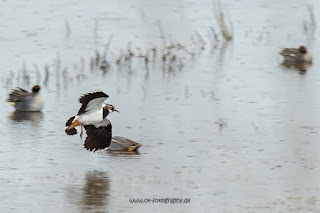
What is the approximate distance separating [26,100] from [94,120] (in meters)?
3.92

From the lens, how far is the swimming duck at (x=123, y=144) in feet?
39.6

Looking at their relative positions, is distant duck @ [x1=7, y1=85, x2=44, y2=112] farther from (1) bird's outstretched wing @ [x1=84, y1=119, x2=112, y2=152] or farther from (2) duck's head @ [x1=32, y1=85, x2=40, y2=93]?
(1) bird's outstretched wing @ [x1=84, y1=119, x2=112, y2=152]

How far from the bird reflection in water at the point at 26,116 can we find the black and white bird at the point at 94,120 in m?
3.04

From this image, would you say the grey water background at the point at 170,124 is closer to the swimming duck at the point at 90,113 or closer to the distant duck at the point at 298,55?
the distant duck at the point at 298,55

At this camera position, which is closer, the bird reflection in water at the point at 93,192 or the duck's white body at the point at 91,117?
the bird reflection in water at the point at 93,192

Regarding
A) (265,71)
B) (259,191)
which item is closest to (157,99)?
(265,71)

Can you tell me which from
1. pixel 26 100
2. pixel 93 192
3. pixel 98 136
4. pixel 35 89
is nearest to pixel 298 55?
pixel 35 89

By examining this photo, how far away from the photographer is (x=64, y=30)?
859 inches

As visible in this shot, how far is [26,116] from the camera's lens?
567 inches

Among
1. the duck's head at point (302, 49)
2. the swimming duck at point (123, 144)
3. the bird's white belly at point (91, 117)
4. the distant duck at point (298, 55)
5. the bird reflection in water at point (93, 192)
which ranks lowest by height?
the bird reflection in water at point (93, 192)

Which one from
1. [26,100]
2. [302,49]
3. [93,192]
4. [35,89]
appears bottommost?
[93,192]

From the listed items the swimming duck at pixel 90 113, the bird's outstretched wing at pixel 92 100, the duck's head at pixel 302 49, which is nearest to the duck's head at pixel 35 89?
the swimming duck at pixel 90 113

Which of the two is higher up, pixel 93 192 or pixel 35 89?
pixel 35 89

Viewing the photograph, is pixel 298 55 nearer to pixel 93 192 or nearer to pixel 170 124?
pixel 170 124
